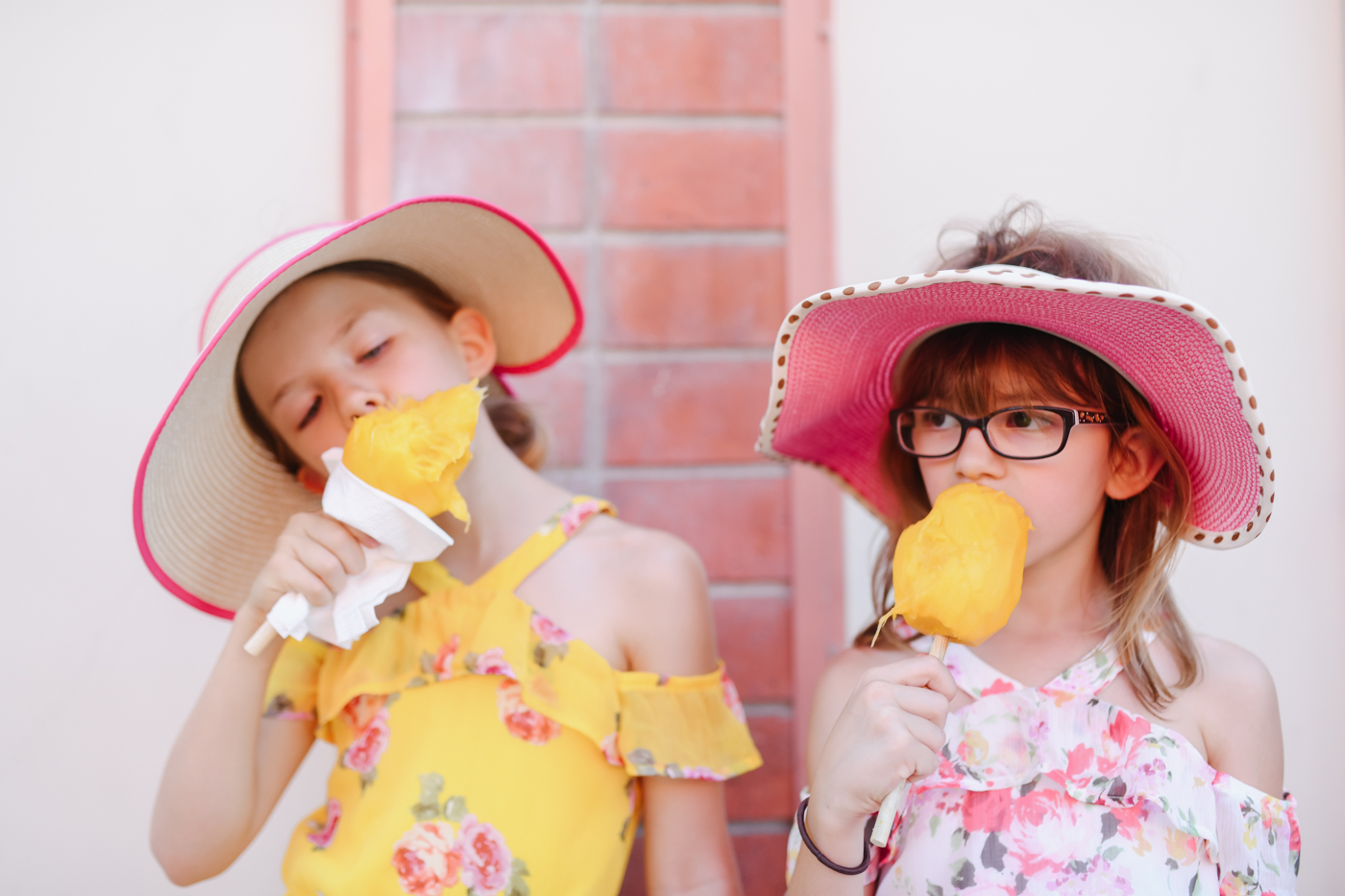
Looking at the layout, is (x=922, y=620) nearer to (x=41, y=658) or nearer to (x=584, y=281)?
(x=584, y=281)

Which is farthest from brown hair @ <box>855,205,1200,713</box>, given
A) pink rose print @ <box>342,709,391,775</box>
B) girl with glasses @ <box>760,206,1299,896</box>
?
pink rose print @ <box>342,709,391,775</box>

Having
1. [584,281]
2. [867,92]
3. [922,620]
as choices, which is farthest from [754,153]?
[922,620]

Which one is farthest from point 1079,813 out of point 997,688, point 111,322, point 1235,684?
point 111,322

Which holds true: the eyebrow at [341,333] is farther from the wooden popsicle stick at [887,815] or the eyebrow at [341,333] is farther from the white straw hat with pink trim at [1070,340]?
the wooden popsicle stick at [887,815]

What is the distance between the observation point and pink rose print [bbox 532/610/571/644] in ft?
4.86

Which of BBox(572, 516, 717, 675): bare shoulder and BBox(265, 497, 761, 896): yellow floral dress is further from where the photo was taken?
BBox(572, 516, 717, 675): bare shoulder

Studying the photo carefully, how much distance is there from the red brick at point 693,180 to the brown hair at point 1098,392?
584 mm

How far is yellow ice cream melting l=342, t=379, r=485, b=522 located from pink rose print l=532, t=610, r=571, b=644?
251mm

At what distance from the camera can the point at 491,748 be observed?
1.43 m

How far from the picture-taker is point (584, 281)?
197 centimetres

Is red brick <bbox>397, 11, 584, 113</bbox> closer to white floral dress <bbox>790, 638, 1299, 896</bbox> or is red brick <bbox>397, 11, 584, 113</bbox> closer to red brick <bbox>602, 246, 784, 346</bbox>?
red brick <bbox>602, 246, 784, 346</bbox>

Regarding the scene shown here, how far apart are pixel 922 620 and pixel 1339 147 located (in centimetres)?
163

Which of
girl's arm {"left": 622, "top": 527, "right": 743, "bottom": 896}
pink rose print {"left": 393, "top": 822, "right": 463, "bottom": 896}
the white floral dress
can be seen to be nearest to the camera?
the white floral dress

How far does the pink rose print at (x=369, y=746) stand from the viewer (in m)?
1.48
